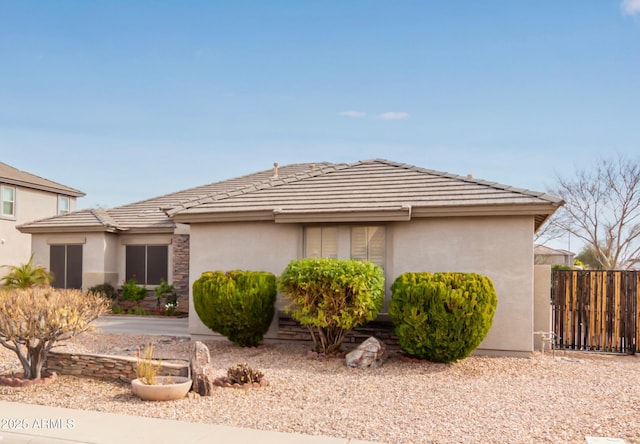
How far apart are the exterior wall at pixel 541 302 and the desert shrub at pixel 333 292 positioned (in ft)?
12.0

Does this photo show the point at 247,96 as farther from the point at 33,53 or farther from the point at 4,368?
the point at 4,368

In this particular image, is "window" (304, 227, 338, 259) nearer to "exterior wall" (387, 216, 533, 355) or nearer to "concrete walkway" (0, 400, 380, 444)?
"exterior wall" (387, 216, 533, 355)

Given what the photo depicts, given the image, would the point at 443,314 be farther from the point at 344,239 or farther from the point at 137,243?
the point at 137,243

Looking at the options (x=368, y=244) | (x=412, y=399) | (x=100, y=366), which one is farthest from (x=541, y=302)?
(x=100, y=366)

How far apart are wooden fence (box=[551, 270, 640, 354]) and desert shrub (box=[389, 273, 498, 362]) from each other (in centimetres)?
289

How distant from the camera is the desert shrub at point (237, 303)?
34.8 feet

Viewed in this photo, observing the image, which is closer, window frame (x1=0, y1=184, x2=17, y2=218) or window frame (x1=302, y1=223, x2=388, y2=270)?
window frame (x1=302, y1=223, x2=388, y2=270)

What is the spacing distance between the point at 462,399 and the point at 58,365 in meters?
6.36

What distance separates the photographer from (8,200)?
81.3 feet

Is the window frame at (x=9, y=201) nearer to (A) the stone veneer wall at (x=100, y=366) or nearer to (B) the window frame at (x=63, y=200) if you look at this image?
(B) the window frame at (x=63, y=200)

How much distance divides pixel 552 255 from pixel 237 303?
29.4 m

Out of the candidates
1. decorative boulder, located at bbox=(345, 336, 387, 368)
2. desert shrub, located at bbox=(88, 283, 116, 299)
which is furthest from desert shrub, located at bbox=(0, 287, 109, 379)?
desert shrub, located at bbox=(88, 283, 116, 299)

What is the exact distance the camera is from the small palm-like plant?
18.5 meters

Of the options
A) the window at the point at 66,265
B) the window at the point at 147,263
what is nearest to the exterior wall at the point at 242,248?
the window at the point at 147,263
